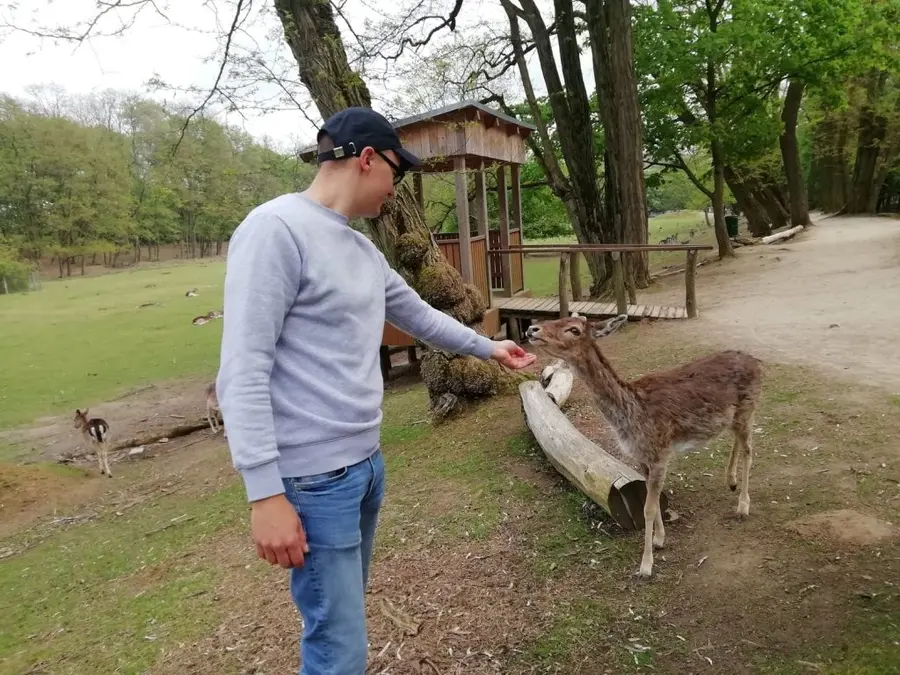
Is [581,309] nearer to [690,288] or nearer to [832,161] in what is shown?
[690,288]

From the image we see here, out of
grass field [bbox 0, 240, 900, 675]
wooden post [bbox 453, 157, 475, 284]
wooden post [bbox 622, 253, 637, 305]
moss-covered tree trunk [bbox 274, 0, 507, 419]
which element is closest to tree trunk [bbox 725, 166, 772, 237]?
→ wooden post [bbox 622, 253, 637, 305]

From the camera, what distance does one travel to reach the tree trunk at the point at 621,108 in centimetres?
1367

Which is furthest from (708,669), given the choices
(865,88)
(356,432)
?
(865,88)

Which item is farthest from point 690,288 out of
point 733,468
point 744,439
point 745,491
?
point 745,491

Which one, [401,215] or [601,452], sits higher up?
[401,215]

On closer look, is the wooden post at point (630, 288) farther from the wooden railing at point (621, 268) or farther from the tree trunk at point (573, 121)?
the tree trunk at point (573, 121)

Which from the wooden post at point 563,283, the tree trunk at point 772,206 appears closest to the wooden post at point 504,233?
the wooden post at point 563,283

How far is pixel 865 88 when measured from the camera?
2673 cm

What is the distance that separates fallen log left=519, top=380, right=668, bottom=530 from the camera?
3.97 m

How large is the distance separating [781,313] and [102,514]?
10497 mm

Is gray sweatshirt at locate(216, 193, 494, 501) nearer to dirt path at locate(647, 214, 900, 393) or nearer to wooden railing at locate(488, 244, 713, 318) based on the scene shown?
dirt path at locate(647, 214, 900, 393)

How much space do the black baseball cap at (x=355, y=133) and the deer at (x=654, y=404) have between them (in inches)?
79.0

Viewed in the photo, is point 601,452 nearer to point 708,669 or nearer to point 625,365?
point 708,669

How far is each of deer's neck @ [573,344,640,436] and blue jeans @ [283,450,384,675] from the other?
217 cm
